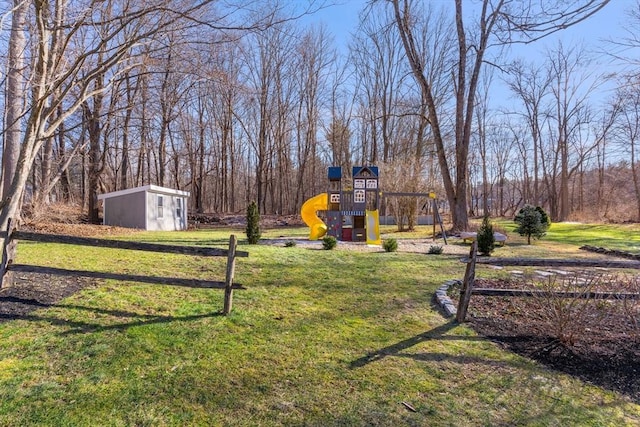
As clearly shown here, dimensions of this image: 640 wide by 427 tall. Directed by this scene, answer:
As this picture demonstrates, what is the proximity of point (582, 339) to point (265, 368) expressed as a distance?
127 inches

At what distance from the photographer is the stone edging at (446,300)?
193 inches

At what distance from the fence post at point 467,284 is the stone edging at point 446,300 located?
206mm

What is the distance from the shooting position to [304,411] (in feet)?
8.82

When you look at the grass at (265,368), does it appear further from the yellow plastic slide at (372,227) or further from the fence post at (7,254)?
the yellow plastic slide at (372,227)

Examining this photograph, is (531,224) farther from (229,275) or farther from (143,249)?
(143,249)

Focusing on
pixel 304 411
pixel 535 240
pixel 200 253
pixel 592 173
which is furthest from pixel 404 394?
pixel 592 173

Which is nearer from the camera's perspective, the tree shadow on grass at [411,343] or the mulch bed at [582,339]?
the mulch bed at [582,339]

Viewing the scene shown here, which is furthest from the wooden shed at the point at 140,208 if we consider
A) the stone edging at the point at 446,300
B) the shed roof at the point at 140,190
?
the stone edging at the point at 446,300

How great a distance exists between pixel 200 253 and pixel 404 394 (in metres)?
2.77

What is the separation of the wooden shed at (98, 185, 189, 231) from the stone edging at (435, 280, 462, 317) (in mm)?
15496

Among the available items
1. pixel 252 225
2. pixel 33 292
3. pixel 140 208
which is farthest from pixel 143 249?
pixel 140 208

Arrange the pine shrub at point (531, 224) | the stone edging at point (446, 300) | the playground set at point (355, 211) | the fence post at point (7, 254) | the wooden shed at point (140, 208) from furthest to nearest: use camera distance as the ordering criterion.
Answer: the wooden shed at point (140, 208) → the playground set at point (355, 211) → the pine shrub at point (531, 224) → the stone edging at point (446, 300) → the fence post at point (7, 254)

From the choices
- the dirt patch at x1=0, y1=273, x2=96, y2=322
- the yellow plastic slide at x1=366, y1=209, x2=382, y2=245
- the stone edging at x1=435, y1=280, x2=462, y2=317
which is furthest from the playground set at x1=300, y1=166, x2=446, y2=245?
the dirt patch at x1=0, y1=273, x2=96, y2=322

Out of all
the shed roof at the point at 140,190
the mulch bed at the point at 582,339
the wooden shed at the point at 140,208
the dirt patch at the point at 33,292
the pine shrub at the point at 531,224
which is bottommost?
the mulch bed at the point at 582,339
